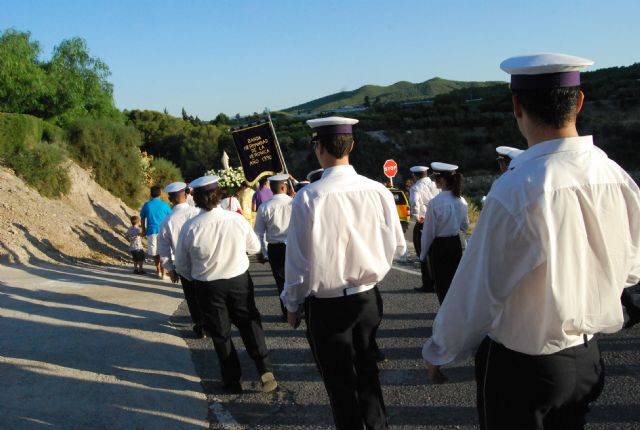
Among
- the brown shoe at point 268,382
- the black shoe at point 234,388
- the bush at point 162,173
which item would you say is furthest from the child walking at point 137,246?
the bush at point 162,173

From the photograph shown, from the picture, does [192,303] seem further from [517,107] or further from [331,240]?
[517,107]

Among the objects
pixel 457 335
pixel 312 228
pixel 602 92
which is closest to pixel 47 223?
pixel 312 228

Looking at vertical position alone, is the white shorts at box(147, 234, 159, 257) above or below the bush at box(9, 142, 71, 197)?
below

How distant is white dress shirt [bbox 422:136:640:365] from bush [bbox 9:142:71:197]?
16906 millimetres

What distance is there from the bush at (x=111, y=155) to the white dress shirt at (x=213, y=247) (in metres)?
17.1

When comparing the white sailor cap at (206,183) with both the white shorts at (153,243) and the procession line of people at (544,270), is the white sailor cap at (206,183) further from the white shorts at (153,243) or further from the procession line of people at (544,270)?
the white shorts at (153,243)

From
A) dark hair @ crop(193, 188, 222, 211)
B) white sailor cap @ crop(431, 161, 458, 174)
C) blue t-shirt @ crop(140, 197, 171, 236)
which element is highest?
dark hair @ crop(193, 188, 222, 211)

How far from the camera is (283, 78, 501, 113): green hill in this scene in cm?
16538

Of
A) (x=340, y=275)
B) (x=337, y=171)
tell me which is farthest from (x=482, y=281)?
(x=337, y=171)

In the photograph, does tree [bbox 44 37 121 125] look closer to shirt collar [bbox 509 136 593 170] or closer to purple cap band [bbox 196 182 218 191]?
purple cap band [bbox 196 182 218 191]

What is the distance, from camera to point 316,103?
182625mm

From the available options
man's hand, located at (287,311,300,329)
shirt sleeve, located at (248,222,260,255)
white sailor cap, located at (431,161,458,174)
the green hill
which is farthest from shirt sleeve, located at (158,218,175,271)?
the green hill

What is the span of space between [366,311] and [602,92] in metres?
75.8

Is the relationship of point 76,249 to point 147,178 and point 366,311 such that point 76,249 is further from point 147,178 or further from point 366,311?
point 366,311
